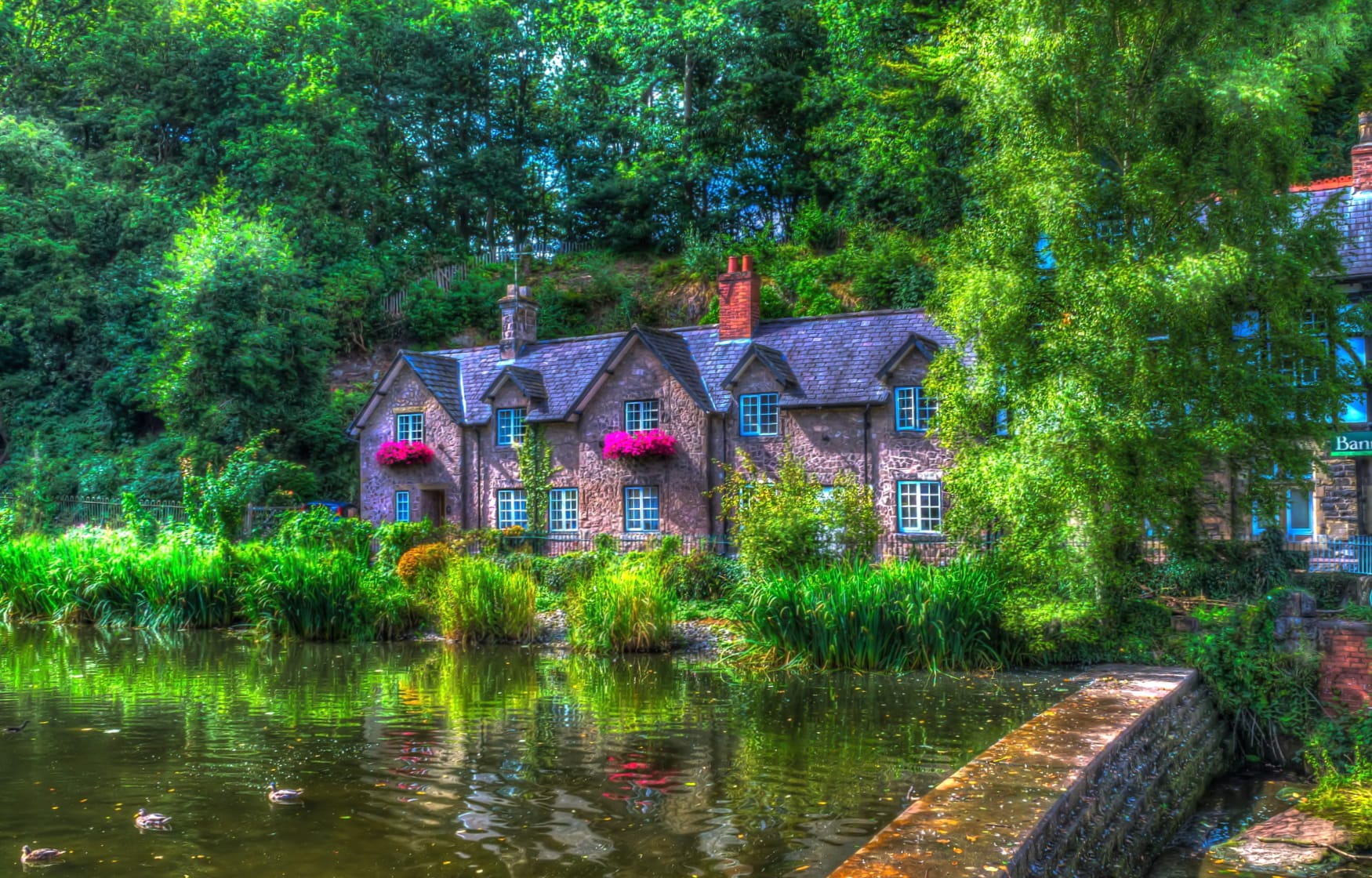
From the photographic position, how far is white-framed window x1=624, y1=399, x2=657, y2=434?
28281 mm

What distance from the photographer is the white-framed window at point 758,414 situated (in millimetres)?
26922

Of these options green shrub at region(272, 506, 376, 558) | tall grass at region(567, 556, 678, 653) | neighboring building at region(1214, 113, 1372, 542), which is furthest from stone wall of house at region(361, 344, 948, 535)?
neighboring building at region(1214, 113, 1372, 542)

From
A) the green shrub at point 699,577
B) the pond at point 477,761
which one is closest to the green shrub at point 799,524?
the green shrub at point 699,577

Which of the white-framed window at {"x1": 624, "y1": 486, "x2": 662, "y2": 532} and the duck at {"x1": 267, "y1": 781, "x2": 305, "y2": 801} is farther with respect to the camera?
the white-framed window at {"x1": 624, "y1": 486, "x2": 662, "y2": 532}

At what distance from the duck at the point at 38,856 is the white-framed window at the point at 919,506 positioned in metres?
20.0

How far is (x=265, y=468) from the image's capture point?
93.0 feet

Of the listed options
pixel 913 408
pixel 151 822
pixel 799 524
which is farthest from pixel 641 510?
pixel 151 822

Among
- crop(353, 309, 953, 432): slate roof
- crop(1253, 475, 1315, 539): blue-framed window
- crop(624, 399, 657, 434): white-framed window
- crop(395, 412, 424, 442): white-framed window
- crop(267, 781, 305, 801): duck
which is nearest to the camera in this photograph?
crop(267, 781, 305, 801): duck

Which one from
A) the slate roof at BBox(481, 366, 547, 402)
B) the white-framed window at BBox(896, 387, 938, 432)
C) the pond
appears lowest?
the pond

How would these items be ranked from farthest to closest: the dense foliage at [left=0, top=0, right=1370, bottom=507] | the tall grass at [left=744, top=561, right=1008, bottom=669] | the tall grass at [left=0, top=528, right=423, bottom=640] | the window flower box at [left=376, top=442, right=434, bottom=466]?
the dense foliage at [left=0, top=0, right=1370, bottom=507] → the window flower box at [left=376, top=442, right=434, bottom=466] → the tall grass at [left=0, top=528, right=423, bottom=640] → the tall grass at [left=744, top=561, right=1008, bottom=669]

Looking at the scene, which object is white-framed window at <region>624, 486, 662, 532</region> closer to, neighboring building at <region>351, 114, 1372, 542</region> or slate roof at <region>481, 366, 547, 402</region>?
neighboring building at <region>351, 114, 1372, 542</region>

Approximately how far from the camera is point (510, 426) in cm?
3017

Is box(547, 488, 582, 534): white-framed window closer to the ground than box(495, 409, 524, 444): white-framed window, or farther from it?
closer to the ground

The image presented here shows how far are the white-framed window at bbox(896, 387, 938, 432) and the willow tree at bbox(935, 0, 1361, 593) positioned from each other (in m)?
7.98
